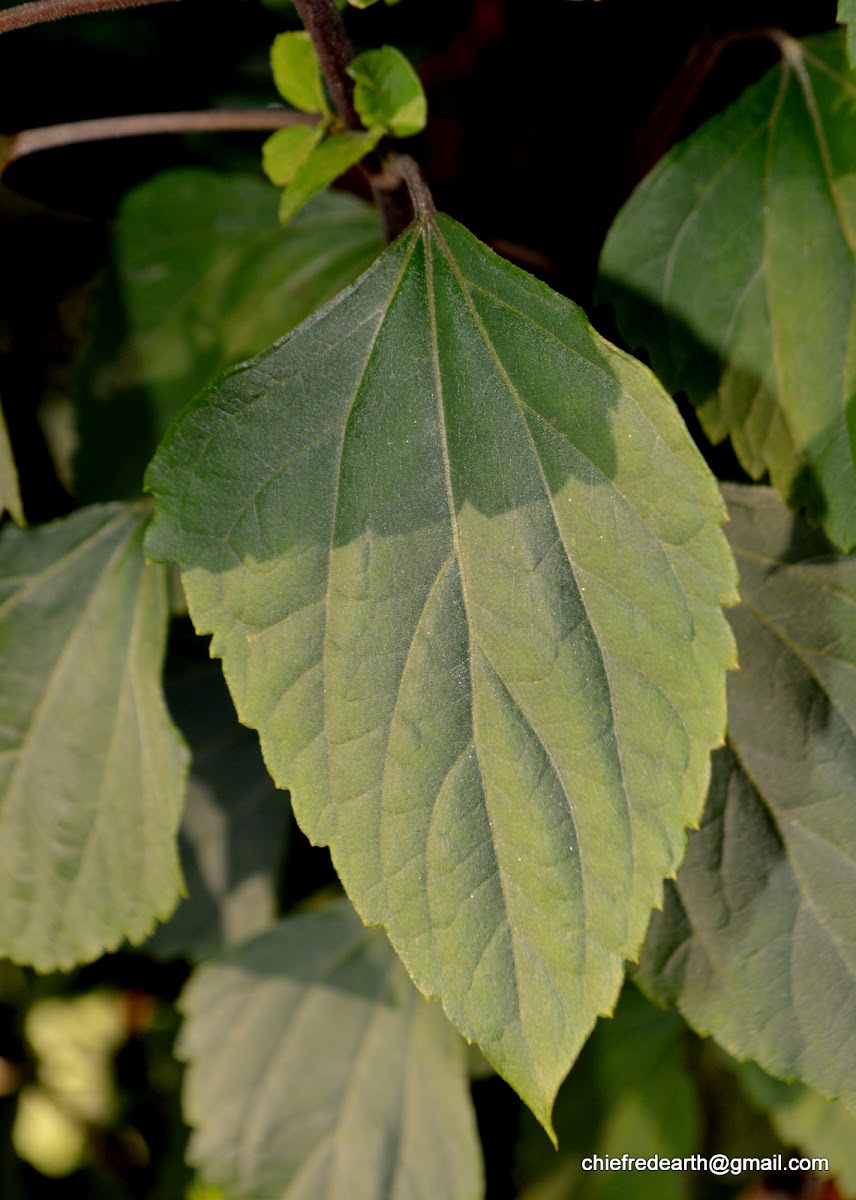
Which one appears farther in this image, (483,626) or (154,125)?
(154,125)

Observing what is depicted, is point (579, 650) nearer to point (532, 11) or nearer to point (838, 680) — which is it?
point (838, 680)

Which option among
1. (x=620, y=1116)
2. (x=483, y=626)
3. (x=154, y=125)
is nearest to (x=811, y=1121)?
(x=620, y=1116)

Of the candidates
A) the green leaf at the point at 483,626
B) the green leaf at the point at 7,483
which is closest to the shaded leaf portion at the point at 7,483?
the green leaf at the point at 7,483

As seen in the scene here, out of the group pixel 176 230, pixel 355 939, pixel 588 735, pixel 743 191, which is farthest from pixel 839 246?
pixel 355 939

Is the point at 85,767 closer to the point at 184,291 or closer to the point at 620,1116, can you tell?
the point at 184,291

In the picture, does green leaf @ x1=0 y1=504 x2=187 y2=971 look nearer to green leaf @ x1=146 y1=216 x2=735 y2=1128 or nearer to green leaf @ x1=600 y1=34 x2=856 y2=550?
green leaf @ x1=146 y1=216 x2=735 y2=1128

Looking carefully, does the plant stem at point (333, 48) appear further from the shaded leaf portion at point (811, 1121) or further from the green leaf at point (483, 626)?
the shaded leaf portion at point (811, 1121)
